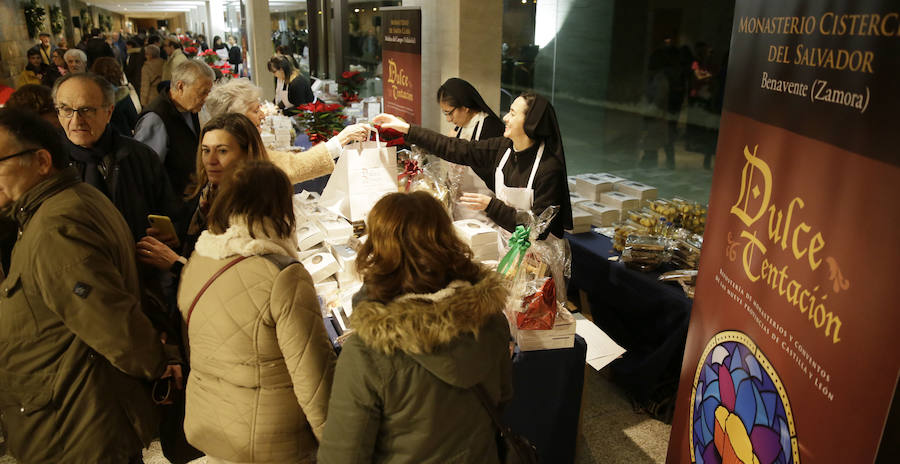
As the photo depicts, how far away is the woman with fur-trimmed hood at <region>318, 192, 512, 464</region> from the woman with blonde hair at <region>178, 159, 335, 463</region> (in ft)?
0.89

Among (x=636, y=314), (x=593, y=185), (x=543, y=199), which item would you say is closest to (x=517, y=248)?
(x=543, y=199)

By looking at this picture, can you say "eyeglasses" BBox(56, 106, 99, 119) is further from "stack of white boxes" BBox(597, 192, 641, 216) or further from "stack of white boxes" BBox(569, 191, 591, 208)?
"stack of white boxes" BBox(597, 192, 641, 216)

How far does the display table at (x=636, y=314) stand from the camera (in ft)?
10.4

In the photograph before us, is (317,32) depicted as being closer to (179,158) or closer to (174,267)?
(179,158)

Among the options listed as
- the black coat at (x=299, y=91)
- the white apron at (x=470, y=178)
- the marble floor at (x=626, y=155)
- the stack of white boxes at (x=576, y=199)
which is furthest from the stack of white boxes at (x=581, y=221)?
the black coat at (x=299, y=91)

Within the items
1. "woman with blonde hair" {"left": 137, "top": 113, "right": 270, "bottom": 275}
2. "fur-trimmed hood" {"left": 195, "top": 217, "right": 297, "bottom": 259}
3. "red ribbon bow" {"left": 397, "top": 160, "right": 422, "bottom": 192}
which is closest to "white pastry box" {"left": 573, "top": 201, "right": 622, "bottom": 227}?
"red ribbon bow" {"left": 397, "top": 160, "right": 422, "bottom": 192}

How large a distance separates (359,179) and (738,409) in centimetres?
190

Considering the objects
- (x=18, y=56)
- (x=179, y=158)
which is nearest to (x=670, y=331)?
(x=179, y=158)

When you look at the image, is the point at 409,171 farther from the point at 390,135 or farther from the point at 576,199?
the point at 576,199

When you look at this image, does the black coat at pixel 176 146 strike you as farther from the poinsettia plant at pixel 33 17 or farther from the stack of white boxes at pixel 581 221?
the poinsettia plant at pixel 33 17

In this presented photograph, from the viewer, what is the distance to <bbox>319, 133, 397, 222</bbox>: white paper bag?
2.83 m

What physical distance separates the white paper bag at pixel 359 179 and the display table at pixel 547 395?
71cm

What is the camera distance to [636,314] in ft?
11.4

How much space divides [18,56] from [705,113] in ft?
46.0
